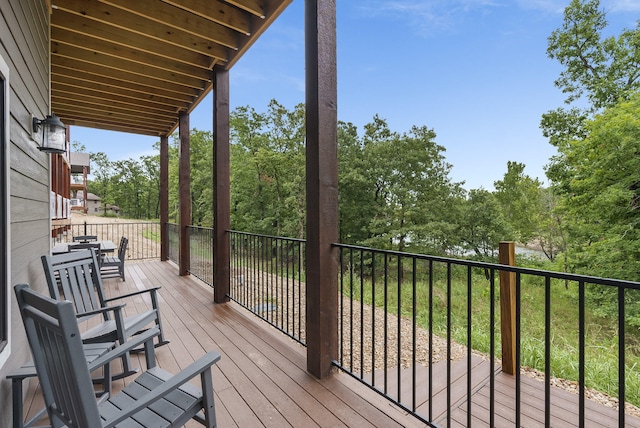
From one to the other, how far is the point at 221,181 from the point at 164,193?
12.5 ft

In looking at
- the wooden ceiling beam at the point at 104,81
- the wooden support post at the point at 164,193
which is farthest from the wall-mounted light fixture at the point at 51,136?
the wooden support post at the point at 164,193

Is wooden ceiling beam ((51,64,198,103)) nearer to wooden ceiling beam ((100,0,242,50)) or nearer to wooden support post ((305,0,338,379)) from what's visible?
wooden ceiling beam ((100,0,242,50))

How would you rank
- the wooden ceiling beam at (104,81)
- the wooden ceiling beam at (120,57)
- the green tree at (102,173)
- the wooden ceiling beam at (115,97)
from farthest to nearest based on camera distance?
the green tree at (102,173)
the wooden ceiling beam at (115,97)
the wooden ceiling beam at (104,81)
the wooden ceiling beam at (120,57)

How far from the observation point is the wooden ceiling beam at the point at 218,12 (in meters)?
2.83

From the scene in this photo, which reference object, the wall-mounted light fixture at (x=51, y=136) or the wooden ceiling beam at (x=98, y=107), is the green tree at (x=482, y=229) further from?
the wall-mounted light fixture at (x=51, y=136)

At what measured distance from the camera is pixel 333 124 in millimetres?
2150

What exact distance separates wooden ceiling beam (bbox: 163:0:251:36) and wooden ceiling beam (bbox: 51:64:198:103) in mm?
1972

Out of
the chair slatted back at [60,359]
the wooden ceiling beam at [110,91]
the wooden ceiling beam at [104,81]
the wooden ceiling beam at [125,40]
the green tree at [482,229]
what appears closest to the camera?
the chair slatted back at [60,359]

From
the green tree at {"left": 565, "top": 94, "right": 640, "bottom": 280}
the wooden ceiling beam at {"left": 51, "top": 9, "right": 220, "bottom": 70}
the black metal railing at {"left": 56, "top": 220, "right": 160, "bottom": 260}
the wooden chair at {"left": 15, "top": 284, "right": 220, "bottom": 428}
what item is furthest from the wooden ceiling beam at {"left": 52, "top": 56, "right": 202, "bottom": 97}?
the green tree at {"left": 565, "top": 94, "right": 640, "bottom": 280}

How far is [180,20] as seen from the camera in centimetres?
303

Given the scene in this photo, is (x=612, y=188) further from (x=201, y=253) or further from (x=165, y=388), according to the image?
(x=165, y=388)

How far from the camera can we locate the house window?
4.62 ft

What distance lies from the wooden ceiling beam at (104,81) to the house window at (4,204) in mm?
3093

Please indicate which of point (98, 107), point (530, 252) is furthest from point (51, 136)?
point (530, 252)
